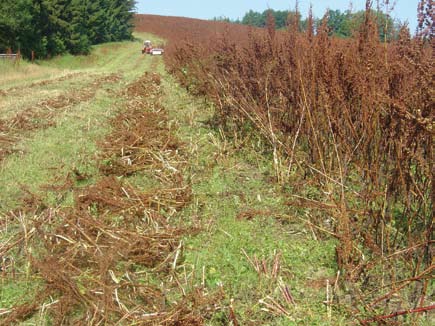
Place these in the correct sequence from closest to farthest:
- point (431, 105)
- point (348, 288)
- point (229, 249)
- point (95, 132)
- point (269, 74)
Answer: point (431, 105)
point (348, 288)
point (229, 249)
point (269, 74)
point (95, 132)

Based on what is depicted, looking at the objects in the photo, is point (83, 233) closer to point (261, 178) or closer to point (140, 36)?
point (261, 178)

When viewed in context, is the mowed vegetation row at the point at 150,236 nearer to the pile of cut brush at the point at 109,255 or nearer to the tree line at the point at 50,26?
the pile of cut brush at the point at 109,255

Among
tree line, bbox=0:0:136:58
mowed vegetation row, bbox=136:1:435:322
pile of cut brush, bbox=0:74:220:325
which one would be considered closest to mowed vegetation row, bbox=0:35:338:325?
pile of cut brush, bbox=0:74:220:325

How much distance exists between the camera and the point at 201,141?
626 centimetres

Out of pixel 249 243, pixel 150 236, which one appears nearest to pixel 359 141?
Answer: pixel 249 243

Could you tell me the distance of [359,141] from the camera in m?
3.44

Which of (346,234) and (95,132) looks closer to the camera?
(346,234)

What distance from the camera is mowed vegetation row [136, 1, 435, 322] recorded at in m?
2.70

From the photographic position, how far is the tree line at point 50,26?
74.6ft

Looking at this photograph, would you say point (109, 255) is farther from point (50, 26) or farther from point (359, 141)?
point (50, 26)

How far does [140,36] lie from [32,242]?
2078 inches

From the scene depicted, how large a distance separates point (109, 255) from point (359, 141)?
203cm

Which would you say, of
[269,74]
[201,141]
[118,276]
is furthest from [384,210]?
[201,141]

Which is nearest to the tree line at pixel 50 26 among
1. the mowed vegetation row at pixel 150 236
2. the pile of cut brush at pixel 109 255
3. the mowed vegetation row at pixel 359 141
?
the mowed vegetation row at pixel 150 236
